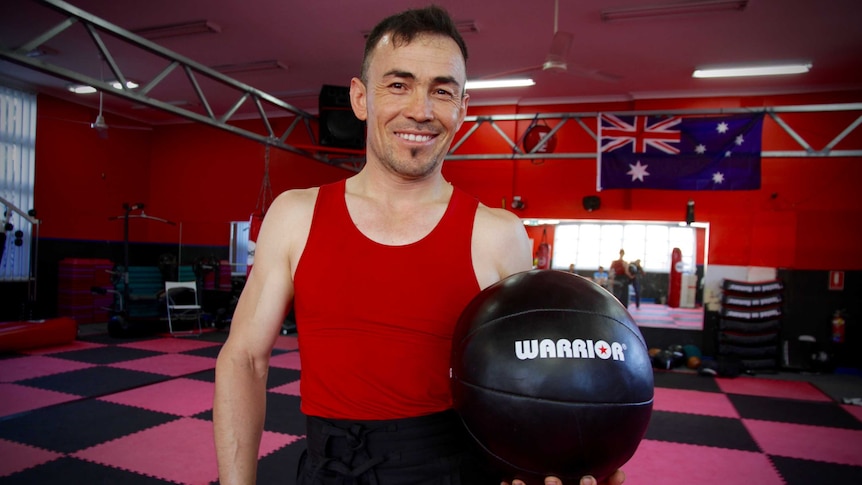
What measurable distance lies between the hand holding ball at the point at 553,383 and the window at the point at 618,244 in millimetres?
10068

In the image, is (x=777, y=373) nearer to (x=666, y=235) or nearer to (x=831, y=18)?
(x=831, y=18)

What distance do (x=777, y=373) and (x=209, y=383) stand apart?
6583 mm

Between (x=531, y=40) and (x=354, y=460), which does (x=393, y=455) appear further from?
(x=531, y=40)

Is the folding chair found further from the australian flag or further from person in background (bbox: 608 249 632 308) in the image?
person in background (bbox: 608 249 632 308)

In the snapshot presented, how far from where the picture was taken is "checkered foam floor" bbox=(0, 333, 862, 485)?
3119 mm

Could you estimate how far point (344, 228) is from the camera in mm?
1189

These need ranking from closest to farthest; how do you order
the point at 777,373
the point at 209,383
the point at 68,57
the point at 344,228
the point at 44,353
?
the point at 344,228 → the point at 209,383 → the point at 44,353 → the point at 777,373 → the point at 68,57

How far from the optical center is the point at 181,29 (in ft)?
20.3

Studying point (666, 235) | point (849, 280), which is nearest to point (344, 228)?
point (849, 280)

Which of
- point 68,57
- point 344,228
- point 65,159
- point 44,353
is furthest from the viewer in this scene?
point 65,159

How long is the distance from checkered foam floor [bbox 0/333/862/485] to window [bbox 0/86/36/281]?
9.43 ft

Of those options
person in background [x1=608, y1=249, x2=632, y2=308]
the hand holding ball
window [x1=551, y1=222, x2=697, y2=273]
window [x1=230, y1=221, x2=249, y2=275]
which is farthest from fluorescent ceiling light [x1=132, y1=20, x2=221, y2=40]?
window [x1=551, y1=222, x2=697, y2=273]

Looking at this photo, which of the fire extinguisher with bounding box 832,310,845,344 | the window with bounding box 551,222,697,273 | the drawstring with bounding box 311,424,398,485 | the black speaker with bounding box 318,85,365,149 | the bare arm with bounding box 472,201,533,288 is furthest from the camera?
the window with bounding box 551,222,697,273

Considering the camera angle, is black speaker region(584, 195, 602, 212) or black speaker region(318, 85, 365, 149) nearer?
black speaker region(318, 85, 365, 149)
